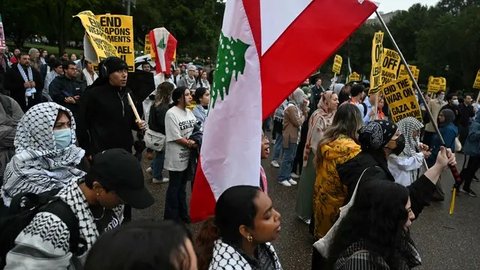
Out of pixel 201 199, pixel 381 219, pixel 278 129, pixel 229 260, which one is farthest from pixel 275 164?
pixel 229 260

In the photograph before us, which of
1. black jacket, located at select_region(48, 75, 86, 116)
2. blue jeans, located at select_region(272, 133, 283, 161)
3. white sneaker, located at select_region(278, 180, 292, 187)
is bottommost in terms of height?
white sneaker, located at select_region(278, 180, 292, 187)

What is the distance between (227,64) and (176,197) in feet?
9.26

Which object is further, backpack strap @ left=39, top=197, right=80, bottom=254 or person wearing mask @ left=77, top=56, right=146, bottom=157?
person wearing mask @ left=77, top=56, right=146, bottom=157

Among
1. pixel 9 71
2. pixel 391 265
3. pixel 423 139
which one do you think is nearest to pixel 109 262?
pixel 391 265

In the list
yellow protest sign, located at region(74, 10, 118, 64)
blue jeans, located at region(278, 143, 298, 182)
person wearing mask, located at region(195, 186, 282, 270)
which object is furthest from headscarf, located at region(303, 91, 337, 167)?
person wearing mask, located at region(195, 186, 282, 270)

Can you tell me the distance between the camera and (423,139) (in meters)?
11.3

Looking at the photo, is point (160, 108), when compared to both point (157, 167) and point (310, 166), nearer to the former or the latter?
point (157, 167)

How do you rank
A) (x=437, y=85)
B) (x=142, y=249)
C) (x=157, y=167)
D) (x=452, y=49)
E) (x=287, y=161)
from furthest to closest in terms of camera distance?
(x=452, y=49)
(x=437, y=85)
(x=287, y=161)
(x=157, y=167)
(x=142, y=249)

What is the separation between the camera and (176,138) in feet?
17.4

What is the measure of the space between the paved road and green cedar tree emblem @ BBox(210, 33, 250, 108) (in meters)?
2.53

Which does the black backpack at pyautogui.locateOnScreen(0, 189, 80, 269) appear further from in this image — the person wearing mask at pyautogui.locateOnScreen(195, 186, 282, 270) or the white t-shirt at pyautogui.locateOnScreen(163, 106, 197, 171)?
the white t-shirt at pyautogui.locateOnScreen(163, 106, 197, 171)

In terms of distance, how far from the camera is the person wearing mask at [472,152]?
25.0 feet

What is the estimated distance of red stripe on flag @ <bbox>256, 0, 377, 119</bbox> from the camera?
2.75m

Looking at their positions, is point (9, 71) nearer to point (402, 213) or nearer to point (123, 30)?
point (123, 30)
